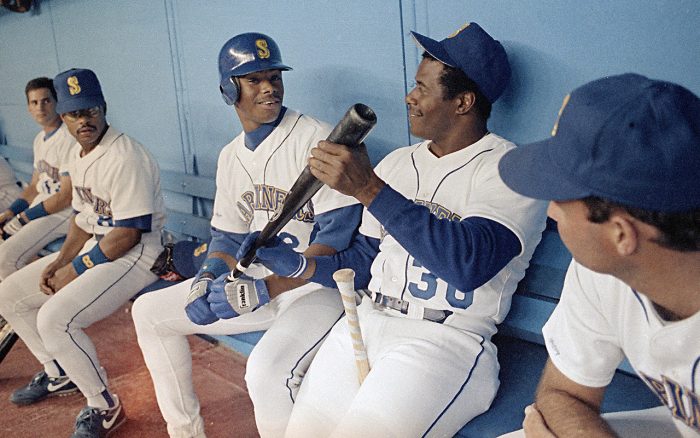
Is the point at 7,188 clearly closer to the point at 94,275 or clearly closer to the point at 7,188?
the point at 7,188

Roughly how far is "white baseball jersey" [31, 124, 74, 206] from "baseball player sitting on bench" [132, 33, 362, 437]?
1903 millimetres

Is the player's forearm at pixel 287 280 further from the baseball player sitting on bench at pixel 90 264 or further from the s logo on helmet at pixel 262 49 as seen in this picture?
the baseball player sitting on bench at pixel 90 264

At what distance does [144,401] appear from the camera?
283cm

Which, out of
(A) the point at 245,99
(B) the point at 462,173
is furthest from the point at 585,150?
(A) the point at 245,99

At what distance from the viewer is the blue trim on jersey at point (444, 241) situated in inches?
62.3

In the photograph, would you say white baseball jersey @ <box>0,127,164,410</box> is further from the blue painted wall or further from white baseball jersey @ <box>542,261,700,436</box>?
white baseball jersey @ <box>542,261,700,436</box>

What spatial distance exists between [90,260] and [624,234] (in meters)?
2.40

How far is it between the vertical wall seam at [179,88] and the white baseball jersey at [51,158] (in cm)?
76

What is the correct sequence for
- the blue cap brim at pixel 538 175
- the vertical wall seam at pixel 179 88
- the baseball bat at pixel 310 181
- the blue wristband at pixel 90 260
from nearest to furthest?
the blue cap brim at pixel 538 175, the baseball bat at pixel 310 181, the blue wristband at pixel 90 260, the vertical wall seam at pixel 179 88

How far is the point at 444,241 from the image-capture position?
62.3 inches

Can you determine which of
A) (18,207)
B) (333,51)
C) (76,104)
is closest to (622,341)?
(333,51)

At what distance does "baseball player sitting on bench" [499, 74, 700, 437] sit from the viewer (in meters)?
0.96

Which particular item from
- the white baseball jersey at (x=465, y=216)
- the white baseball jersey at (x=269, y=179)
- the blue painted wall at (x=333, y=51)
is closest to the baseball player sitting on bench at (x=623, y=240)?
the white baseball jersey at (x=465, y=216)

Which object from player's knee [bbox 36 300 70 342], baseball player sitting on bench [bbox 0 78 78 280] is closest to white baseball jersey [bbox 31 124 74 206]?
baseball player sitting on bench [bbox 0 78 78 280]
